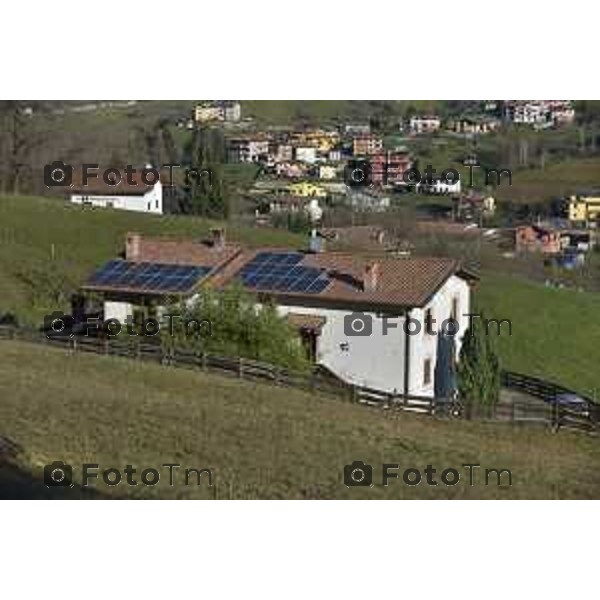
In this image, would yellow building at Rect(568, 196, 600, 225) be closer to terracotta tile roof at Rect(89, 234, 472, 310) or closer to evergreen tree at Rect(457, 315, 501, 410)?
terracotta tile roof at Rect(89, 234, 472, 310)

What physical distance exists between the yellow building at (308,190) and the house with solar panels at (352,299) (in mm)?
27099

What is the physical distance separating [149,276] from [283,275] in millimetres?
4930

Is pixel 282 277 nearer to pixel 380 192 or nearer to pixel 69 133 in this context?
pixel 380 192

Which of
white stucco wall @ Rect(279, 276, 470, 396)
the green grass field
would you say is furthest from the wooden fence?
the green grass field

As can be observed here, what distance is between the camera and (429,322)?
36781mm

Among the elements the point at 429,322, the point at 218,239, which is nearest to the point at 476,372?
the point at 429,322

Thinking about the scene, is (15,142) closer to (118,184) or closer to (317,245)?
(118,184)

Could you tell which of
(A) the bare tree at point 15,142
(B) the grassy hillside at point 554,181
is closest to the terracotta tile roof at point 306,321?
(A) the bare tree at point 15,142

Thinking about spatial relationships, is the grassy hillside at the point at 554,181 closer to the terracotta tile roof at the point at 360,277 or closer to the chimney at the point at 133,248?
the terracotta tile roof at the point at 360,277

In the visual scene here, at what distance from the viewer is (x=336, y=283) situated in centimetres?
3716

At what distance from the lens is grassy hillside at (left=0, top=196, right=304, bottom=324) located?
156ft

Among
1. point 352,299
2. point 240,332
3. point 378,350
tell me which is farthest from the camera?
point 352,299

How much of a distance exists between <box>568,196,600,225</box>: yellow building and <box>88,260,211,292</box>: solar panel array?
53858mm

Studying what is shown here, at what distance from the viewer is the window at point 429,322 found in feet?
120
